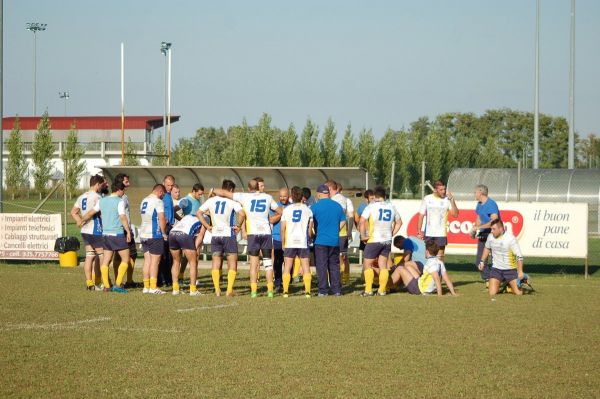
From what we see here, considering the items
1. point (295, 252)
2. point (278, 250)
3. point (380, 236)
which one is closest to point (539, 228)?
point (380, 236)

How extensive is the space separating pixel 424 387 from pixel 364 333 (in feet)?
11.5

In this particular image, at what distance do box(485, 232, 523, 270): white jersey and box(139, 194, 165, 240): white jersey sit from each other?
587 cm

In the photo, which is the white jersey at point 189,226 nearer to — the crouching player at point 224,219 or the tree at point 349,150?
the crouching player at point 224,219

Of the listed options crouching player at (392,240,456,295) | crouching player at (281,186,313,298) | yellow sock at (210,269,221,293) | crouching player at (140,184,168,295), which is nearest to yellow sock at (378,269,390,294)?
crouching player at (392,240,456,295)

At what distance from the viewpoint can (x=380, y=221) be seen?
17.7 meters

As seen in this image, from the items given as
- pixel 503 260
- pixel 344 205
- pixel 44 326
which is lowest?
pixel 44 326

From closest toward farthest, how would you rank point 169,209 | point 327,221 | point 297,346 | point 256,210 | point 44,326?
point 297,346, point 44,326, point 256,210, point 327,221, point 169,209

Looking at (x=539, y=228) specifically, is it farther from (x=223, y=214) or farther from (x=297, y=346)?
(x=297, y=346)

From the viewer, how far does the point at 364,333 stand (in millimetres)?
12336

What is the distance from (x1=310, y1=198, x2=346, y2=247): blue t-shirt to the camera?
17.5 metres

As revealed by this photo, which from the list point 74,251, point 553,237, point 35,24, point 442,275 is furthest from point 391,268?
point 35,24

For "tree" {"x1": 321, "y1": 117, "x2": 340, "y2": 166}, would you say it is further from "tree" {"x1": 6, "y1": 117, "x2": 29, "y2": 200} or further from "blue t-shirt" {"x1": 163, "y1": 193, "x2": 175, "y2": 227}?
"blue t-shirt" {"x1": 163, "y1": 193, "x2": 175, "y2": 227}

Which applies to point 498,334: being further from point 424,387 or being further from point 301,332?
point 424,387

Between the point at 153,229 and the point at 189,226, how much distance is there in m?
0.62
